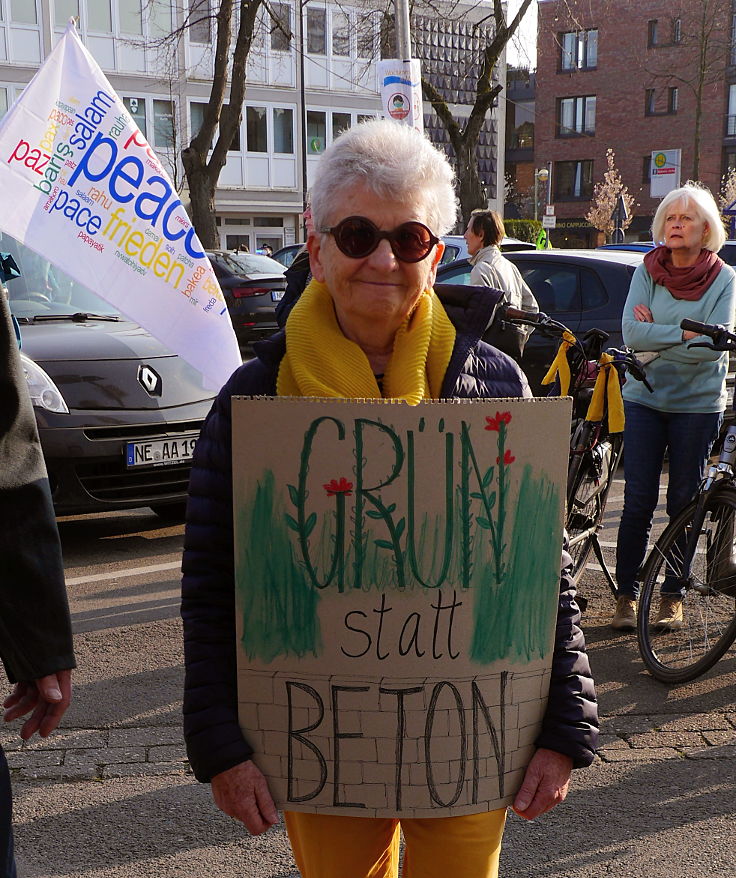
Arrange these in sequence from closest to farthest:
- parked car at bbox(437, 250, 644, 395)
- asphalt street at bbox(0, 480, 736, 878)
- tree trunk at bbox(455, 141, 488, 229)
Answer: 1. asphalt street at bbox(0, 480, 736, 878)
2. parked car at bbox(437, 250, 644, 395)
3. tree trunk at bbox(455, 141, 488, 229)

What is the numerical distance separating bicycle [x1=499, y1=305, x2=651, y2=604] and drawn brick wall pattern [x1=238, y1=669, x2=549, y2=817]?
10.1 feet

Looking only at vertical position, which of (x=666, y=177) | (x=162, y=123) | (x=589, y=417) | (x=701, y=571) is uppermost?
(x=162, y=123)

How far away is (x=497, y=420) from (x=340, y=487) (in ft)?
0.89

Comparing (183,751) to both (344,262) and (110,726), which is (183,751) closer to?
(110,726)

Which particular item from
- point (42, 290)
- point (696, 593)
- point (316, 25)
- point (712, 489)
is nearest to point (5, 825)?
point (712, 489)

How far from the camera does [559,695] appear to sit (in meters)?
1.92

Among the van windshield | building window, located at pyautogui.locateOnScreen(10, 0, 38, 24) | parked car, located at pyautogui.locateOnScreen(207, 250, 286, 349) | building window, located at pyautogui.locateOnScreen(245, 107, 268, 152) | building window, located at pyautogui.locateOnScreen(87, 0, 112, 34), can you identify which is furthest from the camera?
building window, located at pyautogui.locateOnScreen(245, 107, 268, 152)

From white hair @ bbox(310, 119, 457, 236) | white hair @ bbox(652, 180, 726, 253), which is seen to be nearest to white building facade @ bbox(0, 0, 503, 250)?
white hair @ bbox(652, 180, 726, 253)

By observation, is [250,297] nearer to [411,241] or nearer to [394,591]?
[411,241]

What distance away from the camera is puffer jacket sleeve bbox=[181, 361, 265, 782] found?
1891mm

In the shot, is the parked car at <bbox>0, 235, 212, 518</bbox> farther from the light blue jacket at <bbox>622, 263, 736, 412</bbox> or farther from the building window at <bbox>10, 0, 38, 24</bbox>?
the building window at <bbox>10, 0, 38, 24</bbox>

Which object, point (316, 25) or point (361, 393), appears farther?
point (316, 25)

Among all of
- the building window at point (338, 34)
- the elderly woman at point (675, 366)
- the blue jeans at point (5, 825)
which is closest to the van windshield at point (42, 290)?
the elderly woman at point (675, 366)

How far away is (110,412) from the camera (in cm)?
627
